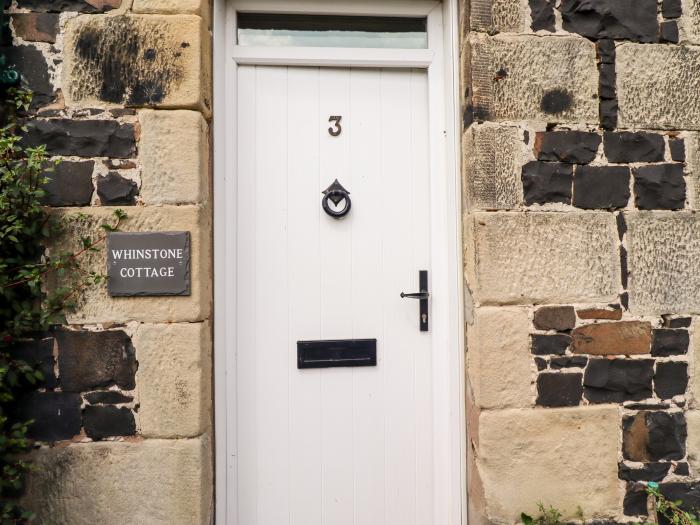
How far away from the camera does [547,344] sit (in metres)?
2.14

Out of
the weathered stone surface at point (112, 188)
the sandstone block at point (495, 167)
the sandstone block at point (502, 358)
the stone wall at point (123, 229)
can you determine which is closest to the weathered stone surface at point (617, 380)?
the sandstone block at point (502, 358)

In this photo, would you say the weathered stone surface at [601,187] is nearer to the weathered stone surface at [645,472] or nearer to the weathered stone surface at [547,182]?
the weathered stone surface at [547,182]

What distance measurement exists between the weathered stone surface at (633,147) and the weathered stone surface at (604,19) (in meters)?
0.45

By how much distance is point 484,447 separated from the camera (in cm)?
210

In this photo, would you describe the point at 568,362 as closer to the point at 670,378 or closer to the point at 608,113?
the point at 670,378

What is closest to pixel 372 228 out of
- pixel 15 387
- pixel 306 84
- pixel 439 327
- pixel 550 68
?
pixel 439 327

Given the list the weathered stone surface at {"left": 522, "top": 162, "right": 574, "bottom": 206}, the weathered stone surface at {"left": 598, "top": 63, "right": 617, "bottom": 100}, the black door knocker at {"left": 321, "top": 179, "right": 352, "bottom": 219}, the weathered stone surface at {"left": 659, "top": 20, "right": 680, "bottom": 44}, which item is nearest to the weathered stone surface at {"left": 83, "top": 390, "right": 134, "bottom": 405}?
the black door knocker at {"left": 321, "top": 179, "right": 352, "bottom": 219}

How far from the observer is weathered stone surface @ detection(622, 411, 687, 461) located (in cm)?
215

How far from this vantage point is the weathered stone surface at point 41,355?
201 centimetres

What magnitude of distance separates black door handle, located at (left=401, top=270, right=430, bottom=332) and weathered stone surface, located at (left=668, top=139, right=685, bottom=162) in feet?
4.05

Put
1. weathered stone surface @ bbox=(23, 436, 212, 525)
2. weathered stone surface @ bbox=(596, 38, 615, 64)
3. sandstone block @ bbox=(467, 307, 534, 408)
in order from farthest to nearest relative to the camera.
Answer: weathered stone surface @ bbox=(596, 38, 615, 64), sandstone block @ bbox=(467, 307, 534, 408), weathered stone surface @ bbox=(23, 436, 212, 525)

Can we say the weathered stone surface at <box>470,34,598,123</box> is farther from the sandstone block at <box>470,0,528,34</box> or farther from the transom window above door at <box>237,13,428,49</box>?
the transom window above door at <box>237,13,428,49</box>

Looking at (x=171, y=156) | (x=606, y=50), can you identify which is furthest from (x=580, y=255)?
(x=171, y=156)

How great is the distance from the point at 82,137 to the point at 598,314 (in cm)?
236
